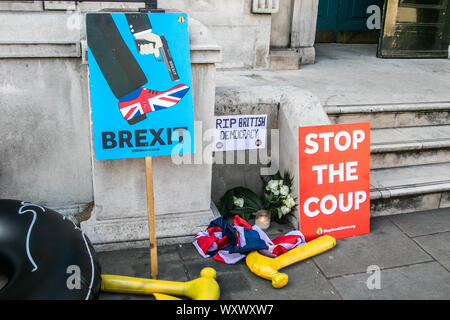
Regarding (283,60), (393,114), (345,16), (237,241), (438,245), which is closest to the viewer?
(237,241)

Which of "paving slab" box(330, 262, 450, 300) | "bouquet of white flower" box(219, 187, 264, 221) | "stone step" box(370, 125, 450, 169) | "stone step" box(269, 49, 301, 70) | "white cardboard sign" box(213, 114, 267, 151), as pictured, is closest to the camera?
"paving slab" box(330, 262, 450, 300)

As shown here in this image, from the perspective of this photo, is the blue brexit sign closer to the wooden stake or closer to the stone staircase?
the wooden stake

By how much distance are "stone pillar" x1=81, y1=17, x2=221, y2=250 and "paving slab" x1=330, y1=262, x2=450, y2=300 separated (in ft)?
4.05

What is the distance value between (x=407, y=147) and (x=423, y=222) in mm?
830

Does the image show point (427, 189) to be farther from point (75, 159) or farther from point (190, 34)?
point (75, 159)

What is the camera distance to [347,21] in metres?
9.27

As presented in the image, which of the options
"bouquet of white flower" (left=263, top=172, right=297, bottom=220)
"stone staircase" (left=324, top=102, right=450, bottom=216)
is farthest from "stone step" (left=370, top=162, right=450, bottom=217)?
"bouquet of white flower" (left=263, top=172, right=297, bottom=220)

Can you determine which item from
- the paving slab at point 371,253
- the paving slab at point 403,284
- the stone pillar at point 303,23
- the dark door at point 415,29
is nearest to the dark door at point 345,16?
the dark door at point 415,29

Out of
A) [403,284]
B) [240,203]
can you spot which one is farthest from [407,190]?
[240,203]

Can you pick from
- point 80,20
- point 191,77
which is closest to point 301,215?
point 191,77

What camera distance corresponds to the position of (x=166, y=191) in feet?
11.8

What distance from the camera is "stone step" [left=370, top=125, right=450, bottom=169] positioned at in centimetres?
452

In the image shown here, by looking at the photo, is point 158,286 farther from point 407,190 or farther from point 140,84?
point 407,190
